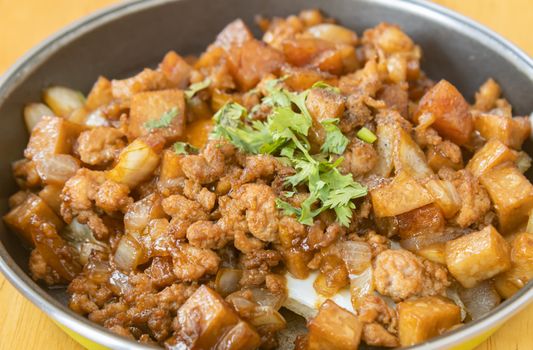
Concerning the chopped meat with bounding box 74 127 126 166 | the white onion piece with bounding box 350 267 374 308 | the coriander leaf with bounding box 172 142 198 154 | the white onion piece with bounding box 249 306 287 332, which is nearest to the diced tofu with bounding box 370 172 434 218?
the white onion piece with bounding box 350 267 374 308

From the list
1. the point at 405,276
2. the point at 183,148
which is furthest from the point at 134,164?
the point at 405,276

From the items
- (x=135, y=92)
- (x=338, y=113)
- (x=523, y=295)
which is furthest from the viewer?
(x=135, y=92)

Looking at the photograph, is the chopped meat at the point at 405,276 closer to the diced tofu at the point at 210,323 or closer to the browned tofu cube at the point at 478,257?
the browned tofu cube at the point at 478,257

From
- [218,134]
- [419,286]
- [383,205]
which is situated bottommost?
[419,286]

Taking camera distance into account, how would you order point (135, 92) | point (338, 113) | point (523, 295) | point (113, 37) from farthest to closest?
point (113, 37) → point (135, 92) → point (338, 113) → point (523, 295)

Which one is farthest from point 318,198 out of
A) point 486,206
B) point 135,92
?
point 135,92

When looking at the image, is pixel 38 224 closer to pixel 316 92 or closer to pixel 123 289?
pixel 123 289

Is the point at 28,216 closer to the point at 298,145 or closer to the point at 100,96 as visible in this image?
the point at 100,96
